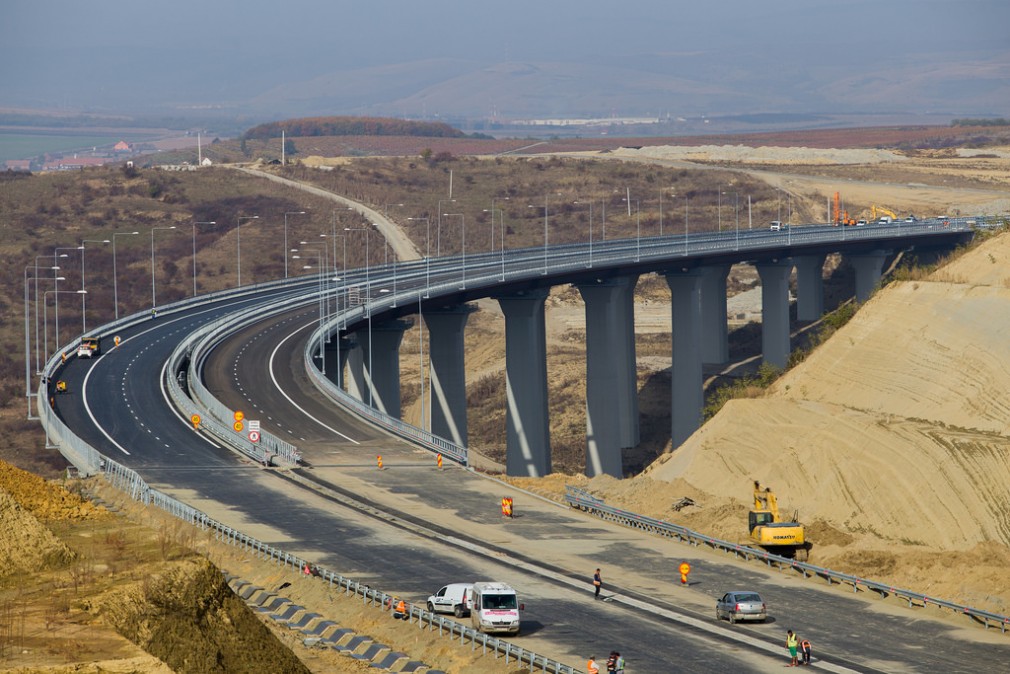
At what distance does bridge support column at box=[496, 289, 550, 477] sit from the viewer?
425 ft

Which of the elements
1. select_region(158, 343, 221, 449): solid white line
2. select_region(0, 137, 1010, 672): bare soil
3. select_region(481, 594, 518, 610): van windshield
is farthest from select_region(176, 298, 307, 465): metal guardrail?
select_region(481, 594, 518, 610): van windshield

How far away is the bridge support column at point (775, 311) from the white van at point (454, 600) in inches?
4273

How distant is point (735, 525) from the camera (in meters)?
74.9

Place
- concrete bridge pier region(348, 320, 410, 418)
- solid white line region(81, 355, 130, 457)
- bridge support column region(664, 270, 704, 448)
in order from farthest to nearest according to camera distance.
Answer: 1. bridge support column region(664, 270, 704, 448)
2. concrete bridge pier region(348, 320, 410, 418)
3. solid white line region(81, 355, 130, 457)

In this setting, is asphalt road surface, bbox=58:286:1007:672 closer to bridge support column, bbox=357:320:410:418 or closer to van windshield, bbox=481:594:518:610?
van windshield, bbox=481:594:518:610

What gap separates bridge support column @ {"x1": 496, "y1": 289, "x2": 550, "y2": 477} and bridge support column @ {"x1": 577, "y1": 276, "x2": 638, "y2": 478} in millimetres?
6418

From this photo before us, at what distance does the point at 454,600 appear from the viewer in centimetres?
5578

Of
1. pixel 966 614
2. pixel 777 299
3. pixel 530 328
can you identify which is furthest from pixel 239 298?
pixel 966 614

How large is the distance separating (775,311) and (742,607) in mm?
108025

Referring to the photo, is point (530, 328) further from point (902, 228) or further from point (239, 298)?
point (902, 228)

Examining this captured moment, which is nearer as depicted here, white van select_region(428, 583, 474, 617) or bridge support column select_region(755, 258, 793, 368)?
white van select_region(428, 583, 474, 617)

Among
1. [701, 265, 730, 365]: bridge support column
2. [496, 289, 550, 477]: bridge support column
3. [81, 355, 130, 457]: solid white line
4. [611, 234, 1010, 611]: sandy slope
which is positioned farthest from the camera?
[701, 265, 730, 365]: bridge support column

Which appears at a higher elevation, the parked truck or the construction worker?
the parked truck

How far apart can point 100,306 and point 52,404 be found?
82.9 m
